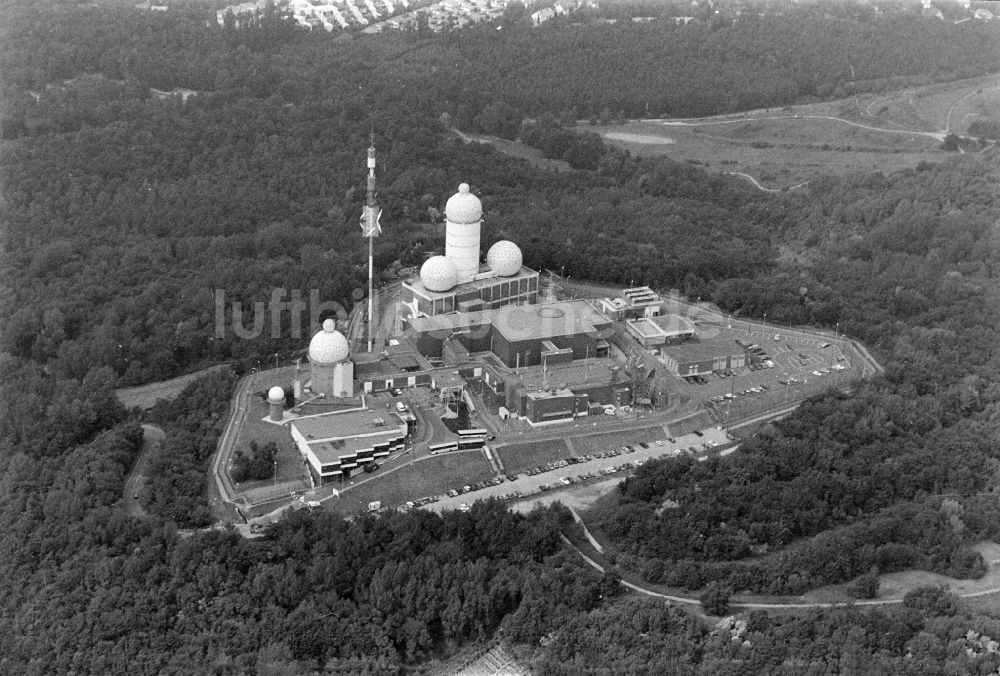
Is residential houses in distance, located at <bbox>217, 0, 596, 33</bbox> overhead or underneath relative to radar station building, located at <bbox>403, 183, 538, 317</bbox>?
overhead

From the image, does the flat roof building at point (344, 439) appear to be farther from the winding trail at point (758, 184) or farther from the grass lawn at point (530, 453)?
the winding trail at point (758, 184)

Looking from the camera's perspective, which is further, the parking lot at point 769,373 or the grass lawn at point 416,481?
the parking lot at point 769,373

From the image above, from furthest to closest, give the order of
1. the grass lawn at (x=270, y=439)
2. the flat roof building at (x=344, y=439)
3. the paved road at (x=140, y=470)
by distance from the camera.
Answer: the grass lawn at (x=270, y=439)
the flat roof building at (x=344, y=439)
the paved road at (x=140, y=470)

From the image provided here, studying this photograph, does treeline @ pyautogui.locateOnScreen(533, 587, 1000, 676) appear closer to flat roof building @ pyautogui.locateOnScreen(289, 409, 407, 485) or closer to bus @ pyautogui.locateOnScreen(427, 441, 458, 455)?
bus @ pyautogui.locateOnScreen(427, 441, 458, 455)

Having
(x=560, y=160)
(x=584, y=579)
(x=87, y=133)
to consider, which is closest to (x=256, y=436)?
(x=584, y=579)

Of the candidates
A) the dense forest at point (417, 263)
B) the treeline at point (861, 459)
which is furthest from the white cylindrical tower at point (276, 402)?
the treeline at point (861, 459)

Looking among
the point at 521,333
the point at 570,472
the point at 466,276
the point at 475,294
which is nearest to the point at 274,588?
the point at 570,472

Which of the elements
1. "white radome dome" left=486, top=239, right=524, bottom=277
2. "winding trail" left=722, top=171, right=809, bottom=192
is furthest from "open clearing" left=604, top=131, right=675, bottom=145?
"white radome dome" left=486, top=239, right=524, bottom=277
